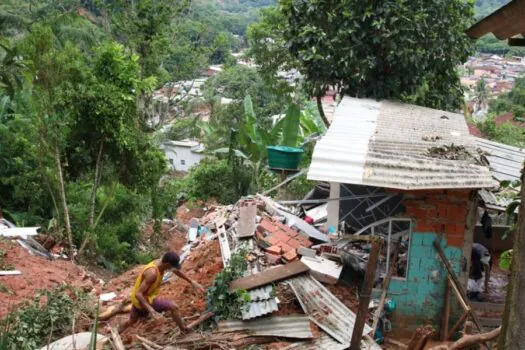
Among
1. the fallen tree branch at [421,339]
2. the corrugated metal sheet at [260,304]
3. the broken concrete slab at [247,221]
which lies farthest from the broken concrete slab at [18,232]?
the fallen tree branch at [421,339]

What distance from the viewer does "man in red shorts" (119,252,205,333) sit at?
603cm

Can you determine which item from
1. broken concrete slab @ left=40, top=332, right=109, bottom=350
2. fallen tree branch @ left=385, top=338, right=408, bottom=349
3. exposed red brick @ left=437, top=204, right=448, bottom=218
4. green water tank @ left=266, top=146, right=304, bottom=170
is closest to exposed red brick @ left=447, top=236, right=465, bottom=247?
exposed red brick @ left=437, top=204, right=448, bottom=218

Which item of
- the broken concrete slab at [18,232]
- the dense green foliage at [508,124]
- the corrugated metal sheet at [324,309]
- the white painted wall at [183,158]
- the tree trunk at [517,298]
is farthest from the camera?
the white painted wall at [183,158]

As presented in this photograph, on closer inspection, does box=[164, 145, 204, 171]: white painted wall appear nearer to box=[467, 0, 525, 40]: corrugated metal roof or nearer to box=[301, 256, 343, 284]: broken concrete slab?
box=[301, 256, 343, 284]: broken concrete slab

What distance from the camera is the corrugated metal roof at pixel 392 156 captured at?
6035mm

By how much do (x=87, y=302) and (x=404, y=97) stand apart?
6.92 m

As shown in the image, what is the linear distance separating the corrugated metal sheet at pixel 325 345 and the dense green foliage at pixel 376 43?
214 inches

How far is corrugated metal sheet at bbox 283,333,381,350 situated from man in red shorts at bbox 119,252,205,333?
1.14 metres

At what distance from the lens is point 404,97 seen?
11266 millimetres

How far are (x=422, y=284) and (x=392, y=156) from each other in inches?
62.7

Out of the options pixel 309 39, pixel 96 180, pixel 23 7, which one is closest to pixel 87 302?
pixel 96 180

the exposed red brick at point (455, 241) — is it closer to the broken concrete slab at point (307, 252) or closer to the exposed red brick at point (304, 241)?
the broken concrete slab at point (307, 252)

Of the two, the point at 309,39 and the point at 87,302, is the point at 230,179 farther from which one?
the point at 87,302

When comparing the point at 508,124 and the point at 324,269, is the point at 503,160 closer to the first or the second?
the point at 324,269
